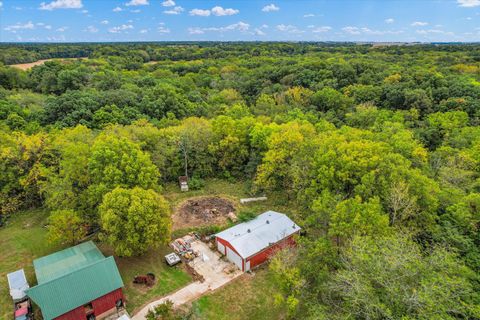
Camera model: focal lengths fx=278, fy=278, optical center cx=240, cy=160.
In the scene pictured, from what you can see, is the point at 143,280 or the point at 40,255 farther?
the point at 40,255

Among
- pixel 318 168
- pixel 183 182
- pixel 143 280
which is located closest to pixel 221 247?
→ pixel 143 280

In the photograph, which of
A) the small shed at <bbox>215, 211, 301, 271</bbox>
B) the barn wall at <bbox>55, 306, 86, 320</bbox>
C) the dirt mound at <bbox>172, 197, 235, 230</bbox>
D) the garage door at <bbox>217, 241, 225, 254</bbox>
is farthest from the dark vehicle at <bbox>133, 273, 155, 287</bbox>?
the dirt mound at <bbox>172, 197, 235, 230</bbox>

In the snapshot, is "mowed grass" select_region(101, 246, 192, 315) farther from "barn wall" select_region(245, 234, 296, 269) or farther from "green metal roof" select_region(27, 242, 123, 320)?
"barn wall" select_region(245, 234, 296, 269)

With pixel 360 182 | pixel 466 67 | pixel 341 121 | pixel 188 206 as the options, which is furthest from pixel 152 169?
pixel 466 67

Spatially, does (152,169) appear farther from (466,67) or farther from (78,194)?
(466,67)

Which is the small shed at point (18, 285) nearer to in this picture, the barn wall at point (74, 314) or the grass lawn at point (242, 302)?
the barn wall at point (74, 314)

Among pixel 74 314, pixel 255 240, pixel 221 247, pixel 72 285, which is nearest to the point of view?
pixel 74 314

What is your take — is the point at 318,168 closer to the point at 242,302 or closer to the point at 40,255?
the point at 242,302
